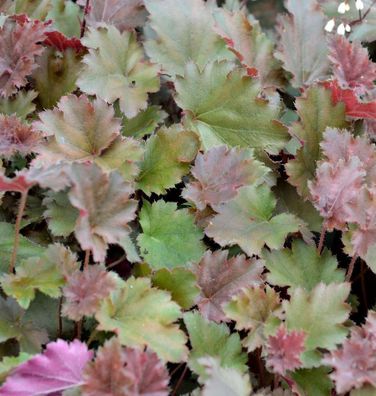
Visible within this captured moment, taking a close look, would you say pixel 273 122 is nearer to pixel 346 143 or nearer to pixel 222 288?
pixel 346 143

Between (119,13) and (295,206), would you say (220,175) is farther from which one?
(119,13)

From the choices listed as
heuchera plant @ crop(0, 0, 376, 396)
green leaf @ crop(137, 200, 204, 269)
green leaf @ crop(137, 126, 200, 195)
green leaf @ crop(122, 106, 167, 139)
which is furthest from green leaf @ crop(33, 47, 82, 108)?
green leaf @ crop(137, 200, 204, 269)

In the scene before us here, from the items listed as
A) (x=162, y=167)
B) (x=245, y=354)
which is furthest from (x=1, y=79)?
(x=245, y=354)

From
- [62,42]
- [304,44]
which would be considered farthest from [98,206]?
[304,44]

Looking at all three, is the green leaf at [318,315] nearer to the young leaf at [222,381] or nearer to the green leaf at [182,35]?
the young leaf at [222,381]

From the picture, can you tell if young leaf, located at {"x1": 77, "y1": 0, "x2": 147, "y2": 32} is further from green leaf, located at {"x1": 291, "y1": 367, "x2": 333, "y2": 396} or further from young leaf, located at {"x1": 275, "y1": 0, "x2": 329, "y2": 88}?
green leaf, located at {"x1": 291, "y1": 367, "x2": 333, "y2": 396}
